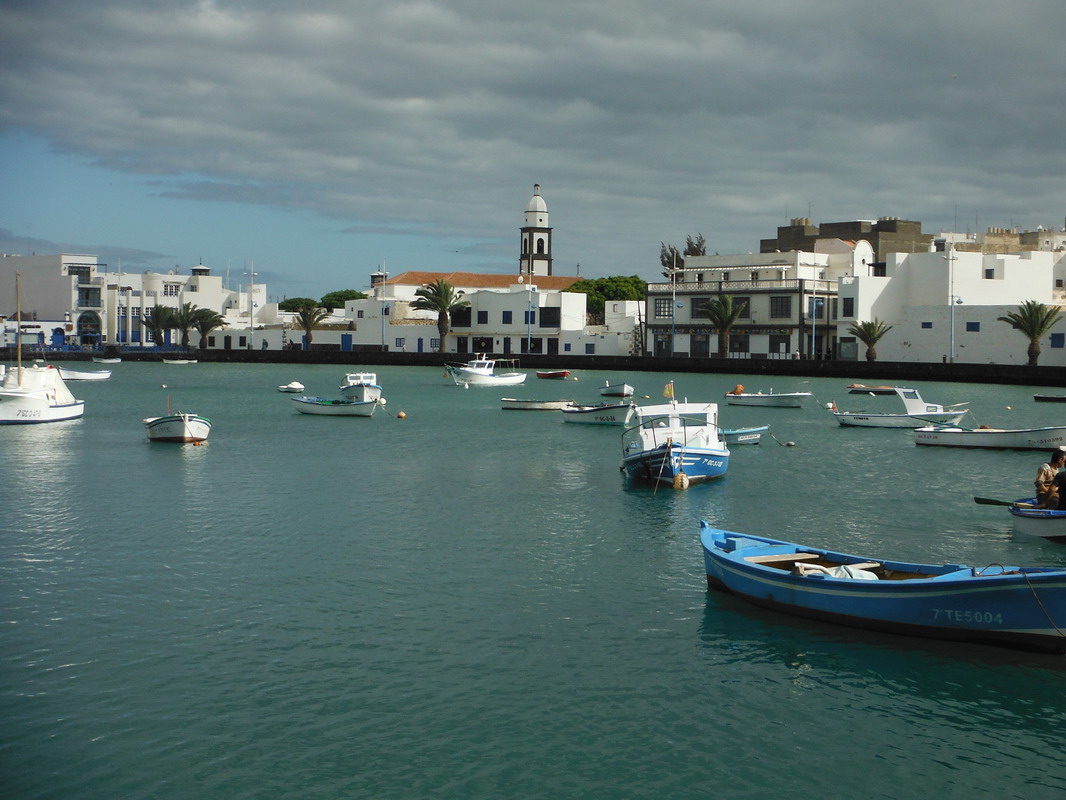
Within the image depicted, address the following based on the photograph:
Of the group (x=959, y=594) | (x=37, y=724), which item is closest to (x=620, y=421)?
(x=959, y=594)

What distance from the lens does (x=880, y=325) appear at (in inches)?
4011

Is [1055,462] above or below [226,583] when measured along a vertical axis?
above

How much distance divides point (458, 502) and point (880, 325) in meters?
78.9

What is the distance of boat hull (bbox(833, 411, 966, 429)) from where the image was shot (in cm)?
5612

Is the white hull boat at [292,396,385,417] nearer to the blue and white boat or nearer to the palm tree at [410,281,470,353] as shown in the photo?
the blue and white boat

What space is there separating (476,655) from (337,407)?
47.3 metres

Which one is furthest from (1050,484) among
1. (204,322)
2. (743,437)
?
(204,322)

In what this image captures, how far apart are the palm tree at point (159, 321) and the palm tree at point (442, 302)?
38.2 meters

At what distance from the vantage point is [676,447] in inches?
1371

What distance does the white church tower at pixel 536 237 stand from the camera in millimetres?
165875

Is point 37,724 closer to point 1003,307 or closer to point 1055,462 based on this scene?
point 1055,462

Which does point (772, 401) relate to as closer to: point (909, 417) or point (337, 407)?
point (909, 417)

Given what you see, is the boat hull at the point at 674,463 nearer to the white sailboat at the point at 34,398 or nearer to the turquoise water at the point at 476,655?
the turquoise water at the point at 476,655

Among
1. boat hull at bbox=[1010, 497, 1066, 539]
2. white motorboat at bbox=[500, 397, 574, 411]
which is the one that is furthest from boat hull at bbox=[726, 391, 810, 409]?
boat hull at bbox=[1010, 497, 1066, 539]
